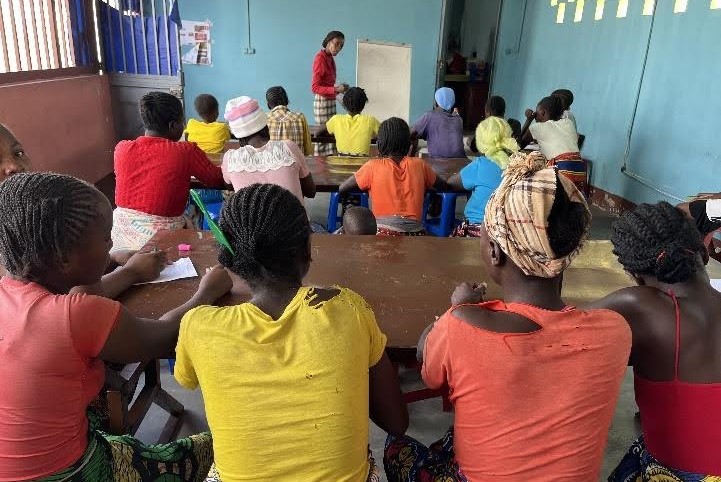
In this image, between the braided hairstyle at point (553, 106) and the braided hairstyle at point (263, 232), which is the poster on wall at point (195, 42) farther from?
the braided hairstyle at point (263, 232)

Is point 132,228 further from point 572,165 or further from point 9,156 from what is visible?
point 572,165

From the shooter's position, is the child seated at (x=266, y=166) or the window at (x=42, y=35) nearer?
the child seated at (x=266, y=166)

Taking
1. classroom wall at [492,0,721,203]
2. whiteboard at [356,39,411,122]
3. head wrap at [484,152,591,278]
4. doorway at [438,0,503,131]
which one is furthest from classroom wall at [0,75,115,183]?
doorway at [438,0,503,131]

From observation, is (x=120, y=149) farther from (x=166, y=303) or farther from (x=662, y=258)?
(x=662, y=258)

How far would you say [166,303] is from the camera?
63.7 inches

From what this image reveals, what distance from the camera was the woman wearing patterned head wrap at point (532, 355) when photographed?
1082 mm

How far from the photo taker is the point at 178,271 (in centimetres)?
183

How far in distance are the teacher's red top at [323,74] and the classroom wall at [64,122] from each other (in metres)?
2.30

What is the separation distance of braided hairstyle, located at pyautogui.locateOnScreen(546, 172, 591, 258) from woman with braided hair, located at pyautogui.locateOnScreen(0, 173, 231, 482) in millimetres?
908

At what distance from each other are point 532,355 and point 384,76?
23.3 feet

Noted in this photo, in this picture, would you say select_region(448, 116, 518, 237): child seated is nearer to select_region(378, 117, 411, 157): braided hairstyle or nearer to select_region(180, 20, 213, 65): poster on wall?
select_region(378, 117, 411, 157): braided hairstyle

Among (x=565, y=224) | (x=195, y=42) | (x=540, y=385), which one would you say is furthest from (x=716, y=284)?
(x=195, y=42)

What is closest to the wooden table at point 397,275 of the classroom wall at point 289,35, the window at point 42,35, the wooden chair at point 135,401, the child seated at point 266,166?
the wooden chair at point 135,401

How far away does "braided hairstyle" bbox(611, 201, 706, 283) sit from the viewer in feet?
4.28
